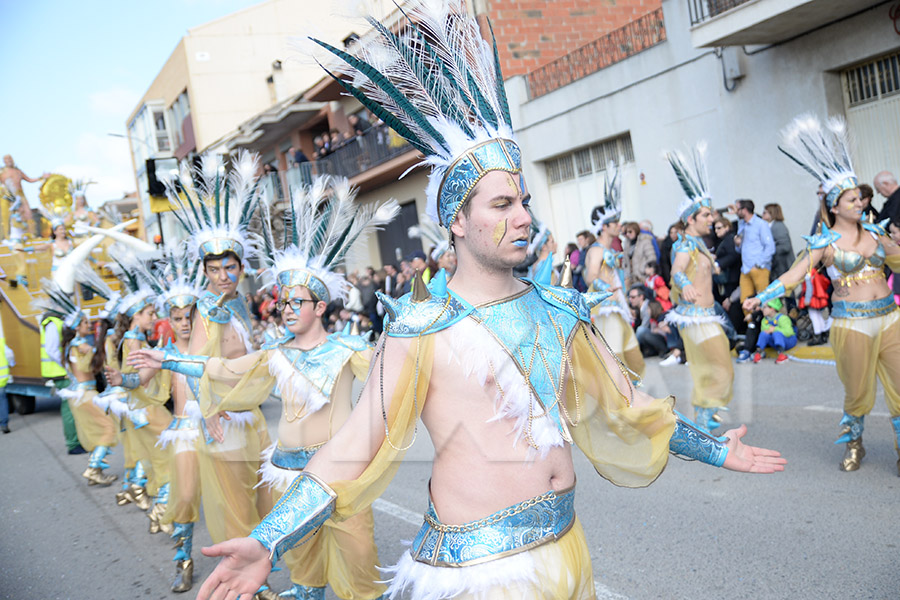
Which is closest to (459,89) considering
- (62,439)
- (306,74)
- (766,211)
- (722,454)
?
(722,454)

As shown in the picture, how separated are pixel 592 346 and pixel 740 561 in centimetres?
241

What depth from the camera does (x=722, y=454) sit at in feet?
8.82

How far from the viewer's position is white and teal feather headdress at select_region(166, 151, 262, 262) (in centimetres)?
577

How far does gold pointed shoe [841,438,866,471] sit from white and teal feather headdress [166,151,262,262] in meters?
4.41

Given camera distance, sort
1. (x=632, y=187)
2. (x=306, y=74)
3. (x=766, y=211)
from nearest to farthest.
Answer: (x=766, y=211) → (x=632, y=187) → (x=306, y=74)

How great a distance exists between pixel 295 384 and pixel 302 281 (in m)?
0.64

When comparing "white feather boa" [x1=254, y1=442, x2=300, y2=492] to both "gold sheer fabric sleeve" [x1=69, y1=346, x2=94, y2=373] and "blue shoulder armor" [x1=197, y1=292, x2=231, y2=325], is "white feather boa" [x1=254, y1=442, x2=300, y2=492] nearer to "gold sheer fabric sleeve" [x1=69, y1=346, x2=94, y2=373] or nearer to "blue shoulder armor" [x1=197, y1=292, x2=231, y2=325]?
"blue shoulder armor" [x1=197, y1=292, x2=231, y2=325]

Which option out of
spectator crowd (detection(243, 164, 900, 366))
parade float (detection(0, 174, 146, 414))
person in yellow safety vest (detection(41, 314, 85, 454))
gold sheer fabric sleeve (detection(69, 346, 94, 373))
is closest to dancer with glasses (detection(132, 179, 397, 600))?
spectator crowd (detection(243, 164, 900, 366))

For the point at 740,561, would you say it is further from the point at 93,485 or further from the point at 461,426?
the point at 93,485

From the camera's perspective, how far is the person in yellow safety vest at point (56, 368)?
11.6 meters

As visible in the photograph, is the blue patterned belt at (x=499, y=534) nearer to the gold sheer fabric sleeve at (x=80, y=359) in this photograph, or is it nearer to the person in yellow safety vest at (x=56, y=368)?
the gold sheer fabric sleeve at (x=80, y=359)

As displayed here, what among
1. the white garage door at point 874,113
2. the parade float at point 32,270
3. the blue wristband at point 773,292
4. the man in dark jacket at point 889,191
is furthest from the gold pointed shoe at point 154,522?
the white garage door at point 874,113

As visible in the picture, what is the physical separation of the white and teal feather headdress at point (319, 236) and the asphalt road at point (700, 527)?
4.13 feet

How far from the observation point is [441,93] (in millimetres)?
2691
